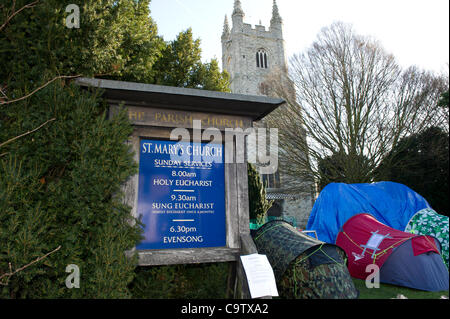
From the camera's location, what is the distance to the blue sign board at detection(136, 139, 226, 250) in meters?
3.29

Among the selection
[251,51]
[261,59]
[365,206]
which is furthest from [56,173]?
[261,59]

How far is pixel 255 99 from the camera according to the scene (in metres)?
3.51

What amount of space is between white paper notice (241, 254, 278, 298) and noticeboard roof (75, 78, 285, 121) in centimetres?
176

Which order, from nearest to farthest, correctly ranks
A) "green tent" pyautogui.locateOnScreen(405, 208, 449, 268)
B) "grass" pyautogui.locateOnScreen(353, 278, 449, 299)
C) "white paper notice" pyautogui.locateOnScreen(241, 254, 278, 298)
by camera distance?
"white paper notice" pyautogui.locateOnScreen(241, 254, 278, 298), "grass" pyautogui.locateOnScreen(353, 278, 449, 299), "green tent" pyautogui.locateOnScreen(405, 208, 449, 268)

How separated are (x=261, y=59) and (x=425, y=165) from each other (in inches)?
971

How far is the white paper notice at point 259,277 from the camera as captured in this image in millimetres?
2860

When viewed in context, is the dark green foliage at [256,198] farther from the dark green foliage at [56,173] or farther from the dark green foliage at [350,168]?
the dark green foliage at [56,173]

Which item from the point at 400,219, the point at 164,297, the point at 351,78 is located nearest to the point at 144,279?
the point at 164,297

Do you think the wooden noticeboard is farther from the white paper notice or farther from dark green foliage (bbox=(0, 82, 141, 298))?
dark green foliage (bbox=(0, 82, 141, 298))

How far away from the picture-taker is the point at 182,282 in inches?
133

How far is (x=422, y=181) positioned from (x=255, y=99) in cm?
1495

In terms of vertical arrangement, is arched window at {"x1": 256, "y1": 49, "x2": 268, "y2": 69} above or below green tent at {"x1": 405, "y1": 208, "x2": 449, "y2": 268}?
above

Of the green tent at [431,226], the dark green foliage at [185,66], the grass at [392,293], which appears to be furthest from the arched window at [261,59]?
the grass at [392,293]

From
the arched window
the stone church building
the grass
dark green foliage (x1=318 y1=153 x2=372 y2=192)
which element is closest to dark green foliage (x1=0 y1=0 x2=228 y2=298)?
the grass
